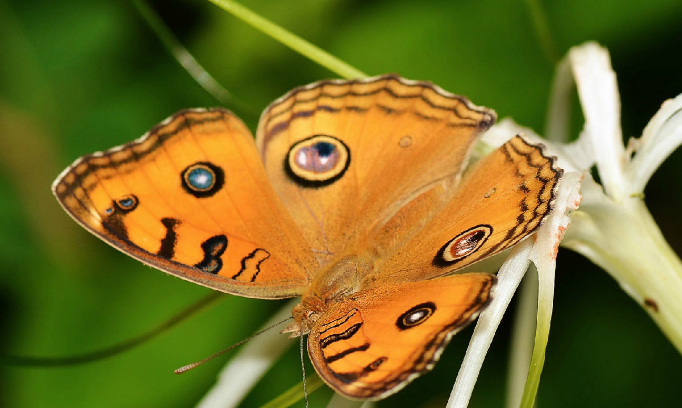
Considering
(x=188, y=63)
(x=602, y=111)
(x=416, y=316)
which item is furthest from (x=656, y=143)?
(x=188, y=63)

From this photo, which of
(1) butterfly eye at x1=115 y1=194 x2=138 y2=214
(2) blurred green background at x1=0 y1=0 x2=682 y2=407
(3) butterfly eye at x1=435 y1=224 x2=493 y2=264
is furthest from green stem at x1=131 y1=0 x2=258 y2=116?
(3) butterfly eye at x1=435 y1=224 x2=493 y2=264

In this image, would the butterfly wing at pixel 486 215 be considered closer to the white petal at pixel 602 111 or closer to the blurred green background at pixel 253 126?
the white petal at pixel 602 111

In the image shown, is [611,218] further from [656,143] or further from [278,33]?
[278,33]

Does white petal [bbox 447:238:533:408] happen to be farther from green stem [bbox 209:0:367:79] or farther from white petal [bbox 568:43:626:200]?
green stem [bbox 209:0:367:79]

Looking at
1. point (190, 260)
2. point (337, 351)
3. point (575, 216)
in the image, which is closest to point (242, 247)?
point (190, 260)

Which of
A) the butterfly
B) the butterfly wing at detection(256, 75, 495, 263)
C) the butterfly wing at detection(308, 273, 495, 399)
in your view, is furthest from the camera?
the butterfly wing at detection(256, 75, 495, 263)

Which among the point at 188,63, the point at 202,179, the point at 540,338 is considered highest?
the point at 188,63

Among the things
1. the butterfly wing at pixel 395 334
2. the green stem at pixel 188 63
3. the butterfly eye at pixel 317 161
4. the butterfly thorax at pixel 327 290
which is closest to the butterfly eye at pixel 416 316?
the butterfly wing at pixel 395 334
